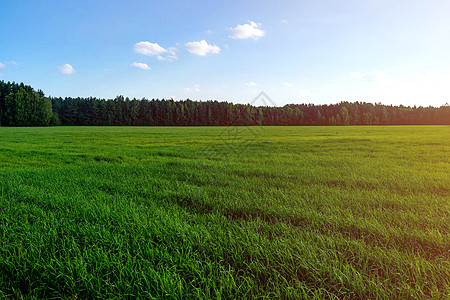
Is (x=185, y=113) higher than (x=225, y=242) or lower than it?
higher

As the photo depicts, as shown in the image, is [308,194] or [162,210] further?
[308,194]

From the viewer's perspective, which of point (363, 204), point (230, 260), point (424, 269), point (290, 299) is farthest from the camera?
point (363, 204)

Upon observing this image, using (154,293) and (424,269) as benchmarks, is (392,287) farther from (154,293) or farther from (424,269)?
(154,293)

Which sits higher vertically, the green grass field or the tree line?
the tree line

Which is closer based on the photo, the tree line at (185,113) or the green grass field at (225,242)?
the green grass field at (225,242)

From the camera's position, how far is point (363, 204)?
3.97 metres

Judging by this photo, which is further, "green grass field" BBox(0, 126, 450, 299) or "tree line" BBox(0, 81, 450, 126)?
"tree line" BBox(0, 81, 450, 126)

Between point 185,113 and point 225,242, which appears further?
point 185,113

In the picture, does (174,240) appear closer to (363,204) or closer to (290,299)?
(290,299)

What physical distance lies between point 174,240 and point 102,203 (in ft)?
6.24

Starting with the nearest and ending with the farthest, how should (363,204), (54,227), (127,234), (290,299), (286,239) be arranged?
(290,299) → (286,239) → (127,234) → (54,227) → (363,204)

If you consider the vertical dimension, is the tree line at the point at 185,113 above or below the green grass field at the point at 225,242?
above

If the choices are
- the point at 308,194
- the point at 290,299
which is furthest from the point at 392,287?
the point at 308,194

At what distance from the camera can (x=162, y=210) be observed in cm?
368
